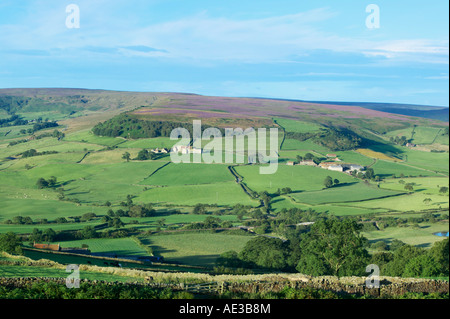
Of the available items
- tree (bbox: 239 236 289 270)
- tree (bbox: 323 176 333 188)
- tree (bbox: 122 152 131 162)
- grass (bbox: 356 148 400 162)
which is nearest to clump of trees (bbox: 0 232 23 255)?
tree (bbox: 239 236 289 270)

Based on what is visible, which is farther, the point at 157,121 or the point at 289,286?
the point at 157,121

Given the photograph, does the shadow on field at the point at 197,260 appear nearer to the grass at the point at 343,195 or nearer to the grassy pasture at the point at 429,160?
the grass at the point at 343,195

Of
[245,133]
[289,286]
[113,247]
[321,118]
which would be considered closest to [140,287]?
[289,286]

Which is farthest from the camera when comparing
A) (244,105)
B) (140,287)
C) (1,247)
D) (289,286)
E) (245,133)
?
(244,105)

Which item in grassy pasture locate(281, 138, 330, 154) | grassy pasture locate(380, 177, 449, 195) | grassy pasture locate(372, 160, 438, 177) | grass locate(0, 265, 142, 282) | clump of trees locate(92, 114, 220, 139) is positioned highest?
clump of trees locate(92, 114, 220, 139)

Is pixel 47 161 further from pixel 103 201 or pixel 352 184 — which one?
pixel 352 184

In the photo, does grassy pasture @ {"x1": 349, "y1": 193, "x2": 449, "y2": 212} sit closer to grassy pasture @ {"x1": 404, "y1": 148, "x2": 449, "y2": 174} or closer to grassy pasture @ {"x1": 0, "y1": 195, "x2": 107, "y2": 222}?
grassy pasture @ {"x1": 404, "y1": 148, "x2": 449, "y2": 174}

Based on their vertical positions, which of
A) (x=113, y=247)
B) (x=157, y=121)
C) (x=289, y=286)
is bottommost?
(x=113, y=247)
